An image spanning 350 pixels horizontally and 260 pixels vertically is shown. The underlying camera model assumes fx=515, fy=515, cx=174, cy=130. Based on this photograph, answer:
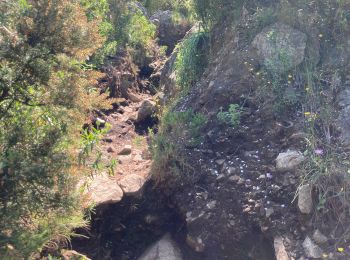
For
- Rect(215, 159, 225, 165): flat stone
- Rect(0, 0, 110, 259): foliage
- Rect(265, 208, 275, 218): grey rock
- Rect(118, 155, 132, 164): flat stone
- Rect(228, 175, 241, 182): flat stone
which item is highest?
Rect(0, 0, 110, 259): foliage

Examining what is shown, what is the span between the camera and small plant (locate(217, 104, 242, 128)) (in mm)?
5008

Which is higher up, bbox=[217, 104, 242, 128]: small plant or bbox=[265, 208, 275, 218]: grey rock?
bbox=[217, 104, 242, 128]: small plant

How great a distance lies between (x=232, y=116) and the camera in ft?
16.4

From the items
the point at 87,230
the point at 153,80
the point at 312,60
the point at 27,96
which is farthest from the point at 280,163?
the point at 153,80

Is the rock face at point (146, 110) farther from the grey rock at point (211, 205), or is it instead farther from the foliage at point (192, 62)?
the grey rock at point (211, 205)

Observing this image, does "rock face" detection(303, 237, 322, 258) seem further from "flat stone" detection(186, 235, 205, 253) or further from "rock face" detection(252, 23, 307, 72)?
"rock face" detection(252, 23, 307, 72)

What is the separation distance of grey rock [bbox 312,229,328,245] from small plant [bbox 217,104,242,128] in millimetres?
1442

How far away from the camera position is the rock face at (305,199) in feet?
13.2

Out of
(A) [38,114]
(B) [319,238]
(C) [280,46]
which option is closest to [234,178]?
(B) [319,238]

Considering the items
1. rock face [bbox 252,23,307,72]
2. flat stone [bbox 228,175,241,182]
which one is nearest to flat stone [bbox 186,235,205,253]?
flat stone [bbox 228,175,241,182]

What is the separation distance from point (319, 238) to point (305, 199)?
0.32 meters

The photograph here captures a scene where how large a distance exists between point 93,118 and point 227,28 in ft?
6.59

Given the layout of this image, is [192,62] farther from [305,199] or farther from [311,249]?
[311,249]

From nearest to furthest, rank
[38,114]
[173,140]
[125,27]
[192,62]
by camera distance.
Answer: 1. [38,114]
2. [173,140]
3. [192,62]
4. [125,27]
